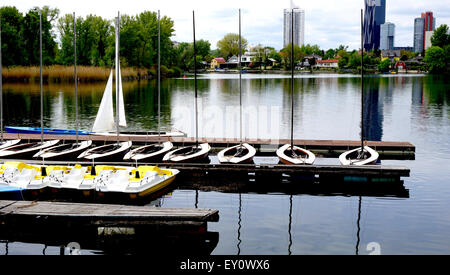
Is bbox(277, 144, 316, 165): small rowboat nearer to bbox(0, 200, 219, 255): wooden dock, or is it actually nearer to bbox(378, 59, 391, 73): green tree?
bbox(0, 200, 219, 255): wooden dock

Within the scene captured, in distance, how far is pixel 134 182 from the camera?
2059cm

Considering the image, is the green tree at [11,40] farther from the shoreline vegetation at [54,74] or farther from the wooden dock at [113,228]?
the wooden dock at [113,228]

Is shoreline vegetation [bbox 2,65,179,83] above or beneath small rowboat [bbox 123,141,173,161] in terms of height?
above

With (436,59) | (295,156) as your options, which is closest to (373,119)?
(295,156)

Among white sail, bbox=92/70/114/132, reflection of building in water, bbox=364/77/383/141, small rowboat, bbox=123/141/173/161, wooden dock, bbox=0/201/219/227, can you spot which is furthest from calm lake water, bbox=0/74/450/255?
white sail, bbox=92/70/114/132

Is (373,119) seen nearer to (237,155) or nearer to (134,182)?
(237,155)

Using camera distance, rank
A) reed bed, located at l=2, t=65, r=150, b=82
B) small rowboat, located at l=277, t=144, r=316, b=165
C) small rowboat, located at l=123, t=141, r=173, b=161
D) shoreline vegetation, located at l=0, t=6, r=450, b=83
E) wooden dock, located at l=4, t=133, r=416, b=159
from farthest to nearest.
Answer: shoreline vegetation, located at l=0, t=6, r=450, b=83 → reed bed, located at l=2, t=65, r=150, b=82 → wooden dock, located at l=4, t=133, r=416, b=159 → small rowboat, located at l=123, t=141, r=173, b=161 → small rowboat, located at l=277, t=144, r=316, b=165

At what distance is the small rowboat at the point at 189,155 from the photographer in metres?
26.0

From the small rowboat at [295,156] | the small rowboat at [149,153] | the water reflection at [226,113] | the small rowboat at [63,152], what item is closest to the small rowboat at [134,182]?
the small rowboat at [149,153]

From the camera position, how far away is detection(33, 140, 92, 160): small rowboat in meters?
26.5

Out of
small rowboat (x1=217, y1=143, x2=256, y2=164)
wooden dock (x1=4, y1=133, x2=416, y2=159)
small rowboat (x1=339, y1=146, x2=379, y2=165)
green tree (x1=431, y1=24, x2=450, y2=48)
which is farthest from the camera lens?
green tree (x1=431, y1=24, x2=450, y2=48)

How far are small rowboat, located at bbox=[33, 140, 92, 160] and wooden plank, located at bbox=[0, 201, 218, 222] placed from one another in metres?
9.05

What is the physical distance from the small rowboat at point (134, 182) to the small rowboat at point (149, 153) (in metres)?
4.08
